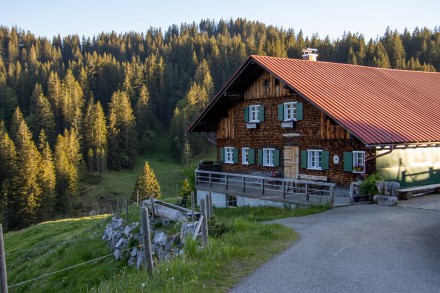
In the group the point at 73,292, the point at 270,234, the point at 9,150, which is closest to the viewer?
the point at 270,234

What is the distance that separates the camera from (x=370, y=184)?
2038 cm

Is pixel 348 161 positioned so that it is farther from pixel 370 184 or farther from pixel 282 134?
pixel 282 134

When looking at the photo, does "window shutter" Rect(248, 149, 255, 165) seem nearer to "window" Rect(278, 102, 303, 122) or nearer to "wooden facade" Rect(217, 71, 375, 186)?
"wooden facade" Rect(217, 71, 375, 186)

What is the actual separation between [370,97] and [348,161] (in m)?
5.60

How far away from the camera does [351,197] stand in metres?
20.1

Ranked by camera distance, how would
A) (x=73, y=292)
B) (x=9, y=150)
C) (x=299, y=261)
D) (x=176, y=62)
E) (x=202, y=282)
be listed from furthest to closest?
(x=176, y=62), (x=9, y=150), (x=73, y=292), (x=299, y=261), (x=202, y=282)

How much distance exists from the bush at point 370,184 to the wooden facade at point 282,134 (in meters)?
1.12

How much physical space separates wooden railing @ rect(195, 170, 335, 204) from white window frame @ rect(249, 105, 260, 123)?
3731 mm

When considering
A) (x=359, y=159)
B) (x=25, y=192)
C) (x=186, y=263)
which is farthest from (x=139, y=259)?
(x=25, y=192)

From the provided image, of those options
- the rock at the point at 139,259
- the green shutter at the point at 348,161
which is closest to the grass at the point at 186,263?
the rock at the point at 139,259

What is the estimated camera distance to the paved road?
28.9 feet

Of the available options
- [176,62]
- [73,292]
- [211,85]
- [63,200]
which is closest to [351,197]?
[73,292]

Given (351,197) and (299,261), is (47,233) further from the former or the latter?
(299,261)

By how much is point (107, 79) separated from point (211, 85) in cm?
3580
